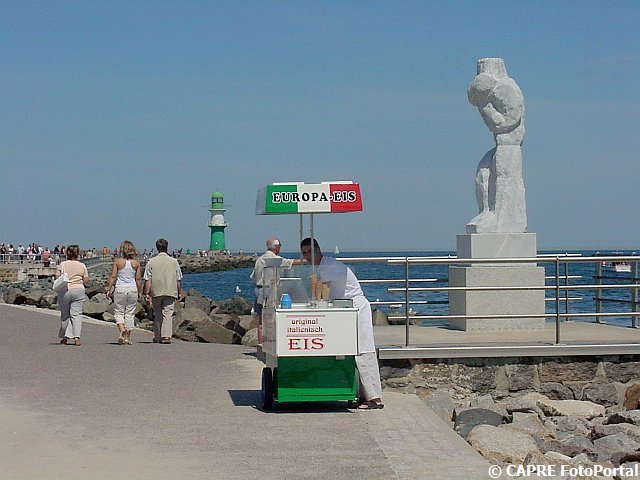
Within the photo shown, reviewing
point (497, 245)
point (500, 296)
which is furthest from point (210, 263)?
point (500, 296)

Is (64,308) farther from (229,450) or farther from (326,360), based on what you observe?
(229,450)

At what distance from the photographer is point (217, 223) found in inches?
4596

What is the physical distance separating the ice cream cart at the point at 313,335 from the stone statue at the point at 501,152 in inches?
282

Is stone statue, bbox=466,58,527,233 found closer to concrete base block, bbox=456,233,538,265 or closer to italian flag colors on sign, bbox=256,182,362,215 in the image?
concrete base block, bbox=456,233,538,265

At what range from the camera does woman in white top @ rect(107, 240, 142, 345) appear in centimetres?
1727

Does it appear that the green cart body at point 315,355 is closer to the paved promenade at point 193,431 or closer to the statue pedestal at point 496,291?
the paved promenade at point 193,431

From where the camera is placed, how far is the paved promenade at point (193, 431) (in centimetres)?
783

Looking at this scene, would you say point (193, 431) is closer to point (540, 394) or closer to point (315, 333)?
point (315, 333)

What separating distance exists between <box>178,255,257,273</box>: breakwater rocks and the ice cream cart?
314 ft

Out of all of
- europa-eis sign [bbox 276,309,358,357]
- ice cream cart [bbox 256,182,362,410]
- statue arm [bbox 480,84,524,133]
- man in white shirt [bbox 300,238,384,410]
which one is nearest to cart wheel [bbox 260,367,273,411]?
ice cream cart [bbox 256,182,362,410]

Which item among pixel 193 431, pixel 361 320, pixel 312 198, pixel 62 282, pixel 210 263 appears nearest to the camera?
pixel 193 431

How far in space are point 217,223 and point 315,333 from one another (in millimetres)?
107206

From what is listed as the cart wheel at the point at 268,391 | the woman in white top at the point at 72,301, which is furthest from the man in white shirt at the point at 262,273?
the woman in white top at the point at 72,301

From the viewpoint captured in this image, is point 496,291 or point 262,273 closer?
point 262,273
